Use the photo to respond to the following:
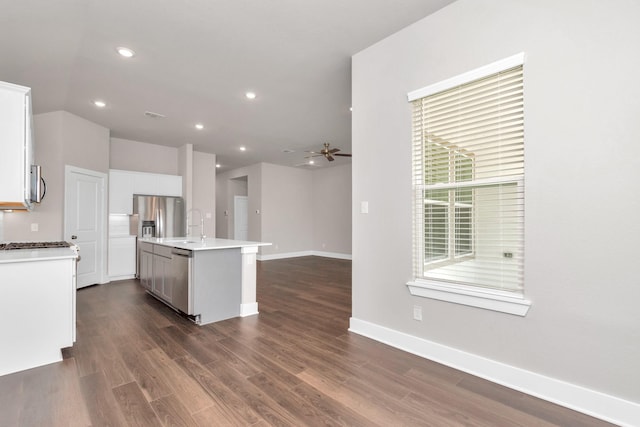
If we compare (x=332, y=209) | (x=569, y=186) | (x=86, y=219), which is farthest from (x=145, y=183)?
(x=569, y=186)

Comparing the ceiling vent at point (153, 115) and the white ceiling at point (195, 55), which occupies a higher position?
the white ceiling at point (195, 55)

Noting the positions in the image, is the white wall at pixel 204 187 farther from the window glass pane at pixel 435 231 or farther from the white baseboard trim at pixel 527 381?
the window glass pane at pixel 435 231

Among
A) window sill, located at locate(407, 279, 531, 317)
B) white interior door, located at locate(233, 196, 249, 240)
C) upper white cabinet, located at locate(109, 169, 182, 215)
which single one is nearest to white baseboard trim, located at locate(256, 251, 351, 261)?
white interior door, located at locate(233, 196, 249, 240)

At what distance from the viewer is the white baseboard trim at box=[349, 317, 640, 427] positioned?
5.64ft

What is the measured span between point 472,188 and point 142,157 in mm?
6672

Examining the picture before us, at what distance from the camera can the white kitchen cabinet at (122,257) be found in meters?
5.68

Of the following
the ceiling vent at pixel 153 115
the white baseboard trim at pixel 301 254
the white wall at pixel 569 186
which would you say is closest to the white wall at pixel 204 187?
the white baseboard trim at pixel 301 254

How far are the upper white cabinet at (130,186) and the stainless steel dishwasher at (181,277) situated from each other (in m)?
3.00

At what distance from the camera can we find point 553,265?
1.94 metres

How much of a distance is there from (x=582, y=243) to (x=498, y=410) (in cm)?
117

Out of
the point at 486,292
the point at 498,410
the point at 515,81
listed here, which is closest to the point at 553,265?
the point at 486,292

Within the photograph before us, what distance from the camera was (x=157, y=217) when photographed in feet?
20.1

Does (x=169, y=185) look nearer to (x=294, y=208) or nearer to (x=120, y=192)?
(x=120, y=192)

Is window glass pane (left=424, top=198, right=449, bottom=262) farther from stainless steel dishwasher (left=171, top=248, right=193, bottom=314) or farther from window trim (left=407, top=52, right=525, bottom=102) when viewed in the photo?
stainless steel dishwasher (left=171, top=248, right=193, bottom=314)
